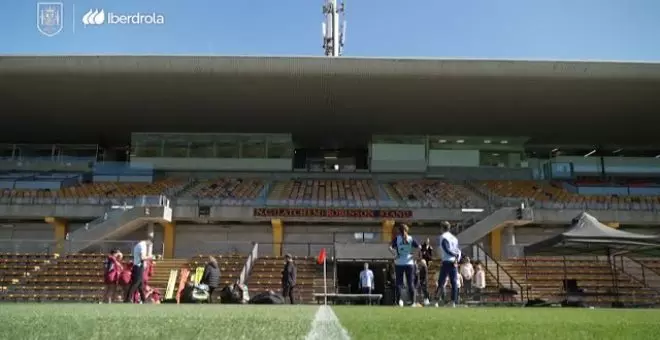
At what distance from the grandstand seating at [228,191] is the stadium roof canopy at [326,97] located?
3044 mm

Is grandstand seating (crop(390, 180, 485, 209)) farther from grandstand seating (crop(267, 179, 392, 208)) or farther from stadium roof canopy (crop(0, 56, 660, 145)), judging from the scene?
stadium roof canopy (crop(0, 56, 660, 145))

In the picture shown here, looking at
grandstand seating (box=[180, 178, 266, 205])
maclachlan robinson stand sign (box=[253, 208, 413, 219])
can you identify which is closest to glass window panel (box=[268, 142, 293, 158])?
grandstand seating (box=[180, 178, 266, 205])

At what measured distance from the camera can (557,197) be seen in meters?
30.1

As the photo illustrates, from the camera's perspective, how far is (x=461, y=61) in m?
26.3

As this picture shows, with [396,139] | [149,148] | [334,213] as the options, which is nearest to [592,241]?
[334,213]

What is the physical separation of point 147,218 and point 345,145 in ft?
46.0

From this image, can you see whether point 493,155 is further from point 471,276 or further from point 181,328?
point 181,328

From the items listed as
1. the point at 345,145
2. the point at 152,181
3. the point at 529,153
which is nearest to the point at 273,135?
the point at 345,145

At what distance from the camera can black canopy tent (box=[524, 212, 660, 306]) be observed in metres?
15.3

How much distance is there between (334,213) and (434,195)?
5224 mm

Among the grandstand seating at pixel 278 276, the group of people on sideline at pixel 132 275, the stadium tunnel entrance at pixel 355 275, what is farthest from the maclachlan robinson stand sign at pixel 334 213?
the group of people on sideline at pixel 132 275

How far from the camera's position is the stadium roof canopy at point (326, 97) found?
1045 inches

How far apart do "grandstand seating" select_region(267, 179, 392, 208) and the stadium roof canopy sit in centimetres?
309

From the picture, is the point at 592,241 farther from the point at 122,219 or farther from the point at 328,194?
the point at 122,219
